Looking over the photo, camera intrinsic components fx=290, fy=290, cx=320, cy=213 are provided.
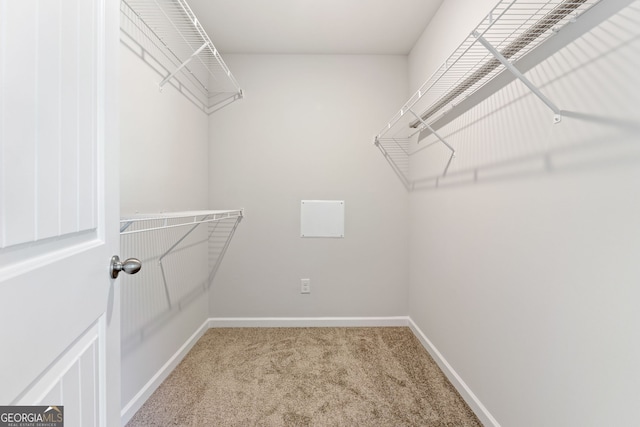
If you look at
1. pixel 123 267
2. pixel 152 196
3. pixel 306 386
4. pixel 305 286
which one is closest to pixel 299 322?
pixel 305 286

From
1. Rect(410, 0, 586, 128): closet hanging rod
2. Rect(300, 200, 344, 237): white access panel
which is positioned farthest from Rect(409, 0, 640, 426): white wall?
Rect(300, 200, 344, 237): white access panel

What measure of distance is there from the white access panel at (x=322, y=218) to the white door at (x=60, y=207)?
178cm

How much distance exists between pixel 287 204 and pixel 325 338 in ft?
3.74

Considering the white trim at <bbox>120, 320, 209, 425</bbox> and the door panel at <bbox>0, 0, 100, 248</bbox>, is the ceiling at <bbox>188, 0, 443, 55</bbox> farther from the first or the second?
the white trim at <bbox>120, 320, 209, 425</bbox>

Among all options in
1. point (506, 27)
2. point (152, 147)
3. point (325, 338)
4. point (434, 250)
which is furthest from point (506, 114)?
point (325, 338)

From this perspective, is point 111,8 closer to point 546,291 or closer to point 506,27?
point 506,27

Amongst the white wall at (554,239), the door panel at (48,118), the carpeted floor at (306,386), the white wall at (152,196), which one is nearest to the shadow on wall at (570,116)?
the white wall at (554,239)

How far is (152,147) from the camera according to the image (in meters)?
1.60

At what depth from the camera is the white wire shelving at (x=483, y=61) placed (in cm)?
96

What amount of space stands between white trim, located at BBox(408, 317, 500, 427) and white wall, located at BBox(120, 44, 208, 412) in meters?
1.74

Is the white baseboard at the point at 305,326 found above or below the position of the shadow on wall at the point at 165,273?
below

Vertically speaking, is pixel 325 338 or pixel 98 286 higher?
pixel 98 286

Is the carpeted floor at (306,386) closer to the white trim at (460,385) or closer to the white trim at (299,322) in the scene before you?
the white trim at (460,385)

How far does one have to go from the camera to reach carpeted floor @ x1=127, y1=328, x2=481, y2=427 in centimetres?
147
